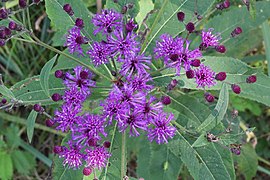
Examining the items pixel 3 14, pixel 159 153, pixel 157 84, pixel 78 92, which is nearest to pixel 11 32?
pixel 3 14

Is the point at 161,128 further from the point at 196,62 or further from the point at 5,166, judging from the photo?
the point at 5,166

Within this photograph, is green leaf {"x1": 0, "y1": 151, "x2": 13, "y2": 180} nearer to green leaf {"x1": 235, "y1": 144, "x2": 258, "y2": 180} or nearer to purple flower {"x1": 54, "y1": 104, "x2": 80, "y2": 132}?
purple flower {"x1": 54, "y1": 104, "x2": 80, "y2": 132}

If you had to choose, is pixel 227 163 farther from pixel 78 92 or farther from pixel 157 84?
pixel 78 92

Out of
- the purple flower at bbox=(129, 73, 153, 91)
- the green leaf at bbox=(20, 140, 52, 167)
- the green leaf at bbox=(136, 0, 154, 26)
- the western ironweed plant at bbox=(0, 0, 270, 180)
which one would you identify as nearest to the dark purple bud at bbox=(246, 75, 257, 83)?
the western ironweed plant at bbox=(0, 0, 270, 180)

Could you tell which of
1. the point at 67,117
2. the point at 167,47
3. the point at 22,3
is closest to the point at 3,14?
the point at 22,3

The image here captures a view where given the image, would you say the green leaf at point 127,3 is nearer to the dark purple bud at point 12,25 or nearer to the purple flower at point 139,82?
the purple flower at point 139,82

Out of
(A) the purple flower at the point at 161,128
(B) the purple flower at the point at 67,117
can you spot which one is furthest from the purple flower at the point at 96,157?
(A) the purple flower at the point at 161,128
